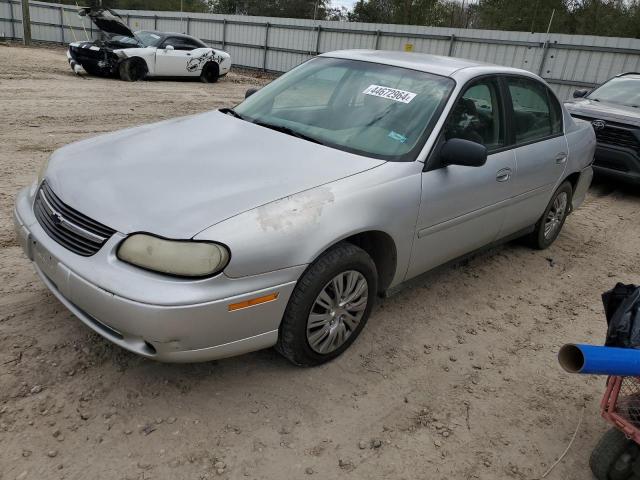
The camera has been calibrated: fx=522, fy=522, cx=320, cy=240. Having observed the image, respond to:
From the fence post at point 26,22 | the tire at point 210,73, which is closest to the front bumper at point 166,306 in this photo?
the tire at point 210,73

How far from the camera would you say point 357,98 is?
139 inches

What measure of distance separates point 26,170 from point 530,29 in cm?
3123

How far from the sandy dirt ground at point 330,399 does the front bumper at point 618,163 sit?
12.6 ft

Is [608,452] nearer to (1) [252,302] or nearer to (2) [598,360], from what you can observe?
(2) [598,360]

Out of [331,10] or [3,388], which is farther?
[331,10]

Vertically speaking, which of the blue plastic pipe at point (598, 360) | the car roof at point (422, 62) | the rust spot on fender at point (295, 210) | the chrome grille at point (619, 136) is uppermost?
the car roof at point (422, 62)

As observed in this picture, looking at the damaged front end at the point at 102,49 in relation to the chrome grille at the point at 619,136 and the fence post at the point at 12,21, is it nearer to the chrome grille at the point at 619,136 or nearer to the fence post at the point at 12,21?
the chrome grille at the point at 619,136

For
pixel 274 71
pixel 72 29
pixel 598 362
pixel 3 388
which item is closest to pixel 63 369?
pixel 3 388

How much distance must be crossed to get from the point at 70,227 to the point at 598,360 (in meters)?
2.33

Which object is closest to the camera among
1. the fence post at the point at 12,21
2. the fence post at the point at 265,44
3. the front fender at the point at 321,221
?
the front fender at the point at 321,221

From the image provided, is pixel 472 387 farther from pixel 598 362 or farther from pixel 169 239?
pixel 169 239

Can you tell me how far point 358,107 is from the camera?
3.44 metres

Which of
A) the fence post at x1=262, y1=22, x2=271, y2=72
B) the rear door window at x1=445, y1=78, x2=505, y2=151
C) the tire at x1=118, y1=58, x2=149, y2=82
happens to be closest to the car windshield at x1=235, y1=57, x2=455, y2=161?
the rear door window at x1=445, y1=78, x2=505, y2=151

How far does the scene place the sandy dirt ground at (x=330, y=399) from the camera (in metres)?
2.33
